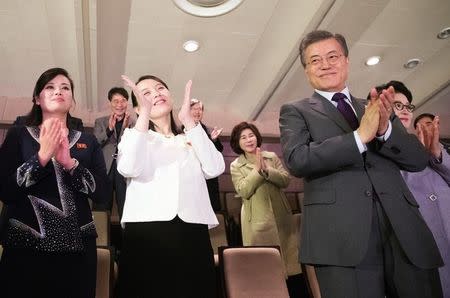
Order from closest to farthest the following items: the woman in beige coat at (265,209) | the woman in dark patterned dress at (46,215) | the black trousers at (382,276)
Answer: the black trousers at (382,276), the woman in dark patterned dress at (46,215), the woman in beige coat at (265,209)

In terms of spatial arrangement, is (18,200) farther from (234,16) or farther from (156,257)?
(234,16)

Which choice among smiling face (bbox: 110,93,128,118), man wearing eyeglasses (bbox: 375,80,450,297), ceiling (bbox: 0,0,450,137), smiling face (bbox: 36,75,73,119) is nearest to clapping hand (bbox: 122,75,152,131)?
A: smiling face (bbox: 36,75,73,119)

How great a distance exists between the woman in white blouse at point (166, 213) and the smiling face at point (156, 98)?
66mm

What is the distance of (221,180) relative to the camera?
3.85m

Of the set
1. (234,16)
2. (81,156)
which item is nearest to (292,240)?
(81,156)

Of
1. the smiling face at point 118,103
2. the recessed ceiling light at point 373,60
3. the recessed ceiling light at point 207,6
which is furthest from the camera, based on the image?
the recessed ceiling light at point 373,60

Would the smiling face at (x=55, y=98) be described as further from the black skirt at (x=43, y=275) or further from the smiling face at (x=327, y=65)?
the smiling face at (x=327, y=65)

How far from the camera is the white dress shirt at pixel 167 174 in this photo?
1075mm

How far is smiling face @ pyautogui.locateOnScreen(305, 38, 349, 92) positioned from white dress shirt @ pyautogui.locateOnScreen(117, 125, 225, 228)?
0.36 metres

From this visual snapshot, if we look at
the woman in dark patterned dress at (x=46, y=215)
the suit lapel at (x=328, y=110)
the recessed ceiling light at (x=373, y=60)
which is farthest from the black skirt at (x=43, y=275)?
the recessed ceiling light at (x=373, y=60)

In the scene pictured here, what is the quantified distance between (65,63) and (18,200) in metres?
2.66

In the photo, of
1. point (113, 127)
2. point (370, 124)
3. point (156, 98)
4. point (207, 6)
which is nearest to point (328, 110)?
point (370, 124)

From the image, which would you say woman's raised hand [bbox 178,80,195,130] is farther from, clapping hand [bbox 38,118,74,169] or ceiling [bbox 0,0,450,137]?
ceiling [bbox 0,0,450,137]

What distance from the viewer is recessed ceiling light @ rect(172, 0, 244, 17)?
2.78 metres
